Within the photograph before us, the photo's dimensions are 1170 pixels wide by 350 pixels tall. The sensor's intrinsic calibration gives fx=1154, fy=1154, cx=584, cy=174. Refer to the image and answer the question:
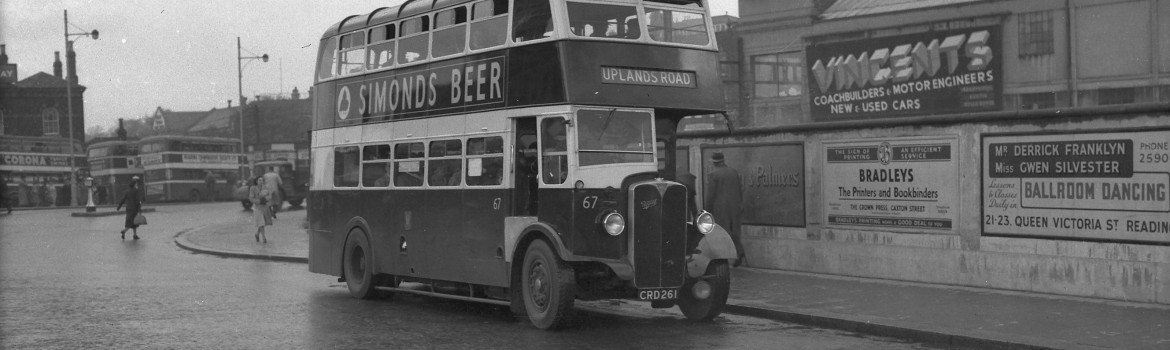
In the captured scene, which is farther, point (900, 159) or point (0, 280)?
point (0, 280)

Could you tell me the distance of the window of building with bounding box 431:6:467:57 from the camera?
13141mm

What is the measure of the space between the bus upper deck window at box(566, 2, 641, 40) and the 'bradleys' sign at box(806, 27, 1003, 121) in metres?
24.1

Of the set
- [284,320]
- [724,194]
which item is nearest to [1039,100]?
[724,194]

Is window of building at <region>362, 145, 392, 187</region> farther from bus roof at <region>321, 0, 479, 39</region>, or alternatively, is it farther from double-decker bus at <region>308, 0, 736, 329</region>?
bus roof at <region>321, 0, 479, 39</region>

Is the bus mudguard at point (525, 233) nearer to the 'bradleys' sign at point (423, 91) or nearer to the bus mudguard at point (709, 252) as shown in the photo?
the 'bradleys' sign at point (423, 91)

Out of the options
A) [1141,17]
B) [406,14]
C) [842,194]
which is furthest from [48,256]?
[1141,17]

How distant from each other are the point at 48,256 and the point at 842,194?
1632cm

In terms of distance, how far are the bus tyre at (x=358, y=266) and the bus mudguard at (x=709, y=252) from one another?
4.90 meters

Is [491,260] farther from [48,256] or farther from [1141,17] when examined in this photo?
[1141,17]

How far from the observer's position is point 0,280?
17.8 meters

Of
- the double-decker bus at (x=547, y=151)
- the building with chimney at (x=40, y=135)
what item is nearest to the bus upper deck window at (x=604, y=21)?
the double-decker bus at (x=547, y=151)

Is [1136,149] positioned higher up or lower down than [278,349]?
higher up

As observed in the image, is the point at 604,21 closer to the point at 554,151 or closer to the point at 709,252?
the point at 554,151

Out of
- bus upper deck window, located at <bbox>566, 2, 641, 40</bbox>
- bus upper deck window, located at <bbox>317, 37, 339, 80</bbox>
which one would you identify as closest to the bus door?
bus upper deck window, located at <bbox>566, 2, 641, 40</bbox>
